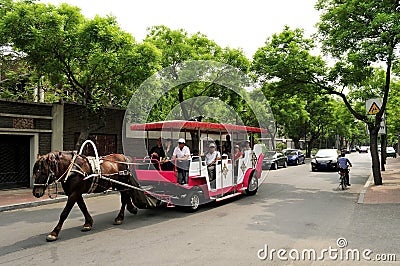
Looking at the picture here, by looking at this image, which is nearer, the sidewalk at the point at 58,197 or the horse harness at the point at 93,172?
the horse harness at the point at 93,172

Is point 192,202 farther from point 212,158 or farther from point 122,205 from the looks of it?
point 122,205

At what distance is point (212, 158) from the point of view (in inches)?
417

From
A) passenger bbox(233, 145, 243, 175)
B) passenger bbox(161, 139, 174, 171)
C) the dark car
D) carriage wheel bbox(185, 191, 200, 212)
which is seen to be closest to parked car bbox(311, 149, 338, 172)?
the dark car

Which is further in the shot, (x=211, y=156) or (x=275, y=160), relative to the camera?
(x=275, y=160)

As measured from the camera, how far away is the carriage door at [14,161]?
15328 millimetres

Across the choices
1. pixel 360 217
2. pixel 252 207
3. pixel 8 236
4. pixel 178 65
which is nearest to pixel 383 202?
pixel 360 217

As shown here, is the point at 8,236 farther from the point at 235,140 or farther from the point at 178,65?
the point at 178,65

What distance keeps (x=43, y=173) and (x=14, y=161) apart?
401 inches

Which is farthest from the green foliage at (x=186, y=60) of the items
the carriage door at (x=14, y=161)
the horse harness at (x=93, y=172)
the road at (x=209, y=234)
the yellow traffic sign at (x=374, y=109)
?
the horse harness at (x=93, y=172)

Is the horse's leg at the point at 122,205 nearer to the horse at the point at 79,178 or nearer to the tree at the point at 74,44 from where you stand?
the horse at the point at 79,178

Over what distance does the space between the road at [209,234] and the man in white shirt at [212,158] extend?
3.42ft

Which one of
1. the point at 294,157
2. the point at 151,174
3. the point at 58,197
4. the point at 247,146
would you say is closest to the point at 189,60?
the point at 247,146

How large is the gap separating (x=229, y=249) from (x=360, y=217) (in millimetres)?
4550

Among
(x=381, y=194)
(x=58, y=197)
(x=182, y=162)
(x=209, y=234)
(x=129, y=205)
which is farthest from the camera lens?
(x=58, y=197)
